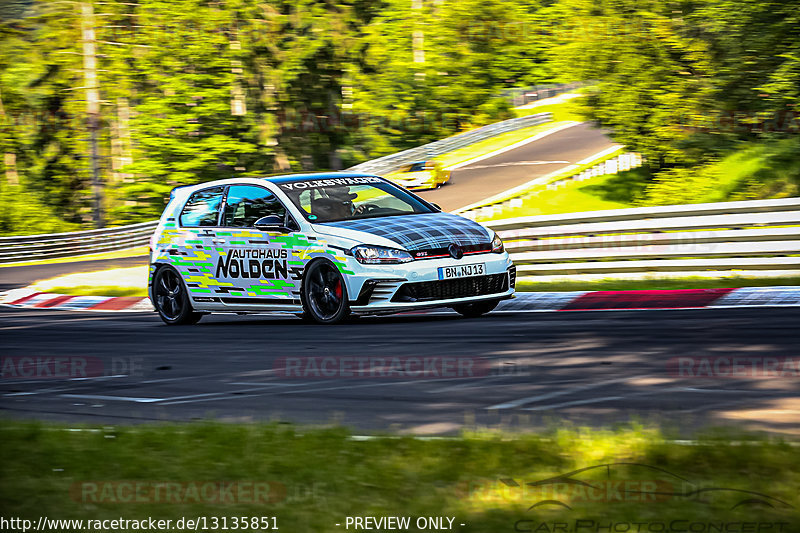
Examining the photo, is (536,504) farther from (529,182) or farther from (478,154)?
(478,154)

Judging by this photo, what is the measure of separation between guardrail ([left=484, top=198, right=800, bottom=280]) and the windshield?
8.71 feet

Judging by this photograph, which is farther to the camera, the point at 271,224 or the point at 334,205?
the point at 334,205

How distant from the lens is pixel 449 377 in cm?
780

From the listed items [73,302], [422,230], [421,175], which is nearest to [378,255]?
[422,230]

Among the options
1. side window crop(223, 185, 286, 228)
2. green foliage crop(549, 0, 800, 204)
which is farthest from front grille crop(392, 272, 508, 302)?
green foliage crop(549, 0, 800, 204)

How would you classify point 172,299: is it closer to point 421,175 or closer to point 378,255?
point 378,255

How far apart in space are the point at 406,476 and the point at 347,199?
7.97 metres

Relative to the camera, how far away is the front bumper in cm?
1125

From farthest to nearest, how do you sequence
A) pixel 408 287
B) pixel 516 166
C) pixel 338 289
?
pixel 516 166, pixel 338 289, pixel 408 287

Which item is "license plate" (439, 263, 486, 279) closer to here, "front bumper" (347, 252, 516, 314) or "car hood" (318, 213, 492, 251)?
"front bumper" (347, 252, 516, 314)

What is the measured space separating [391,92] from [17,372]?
133 feet

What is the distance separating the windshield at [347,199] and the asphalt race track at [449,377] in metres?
1.20

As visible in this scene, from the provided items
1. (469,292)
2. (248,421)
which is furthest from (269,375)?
(469,292)

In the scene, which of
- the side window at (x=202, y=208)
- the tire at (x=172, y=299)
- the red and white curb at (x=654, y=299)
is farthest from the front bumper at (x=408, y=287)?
the tire at (x=172, y=299)
